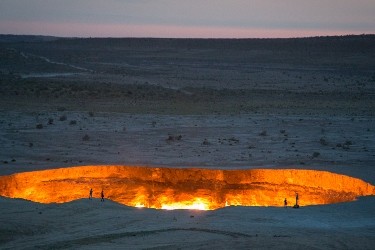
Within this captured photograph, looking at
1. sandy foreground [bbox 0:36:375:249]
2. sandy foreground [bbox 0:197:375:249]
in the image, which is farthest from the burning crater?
sandy foreground [bbox 0:197:375:249]

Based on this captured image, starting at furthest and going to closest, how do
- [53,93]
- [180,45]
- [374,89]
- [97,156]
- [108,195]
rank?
[180,45]
[374,89]
[53,93]
[97,156]
[108,195]

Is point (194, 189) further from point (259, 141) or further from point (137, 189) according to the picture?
point (259, 141)

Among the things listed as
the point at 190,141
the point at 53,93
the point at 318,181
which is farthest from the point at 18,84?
the point at 318,181

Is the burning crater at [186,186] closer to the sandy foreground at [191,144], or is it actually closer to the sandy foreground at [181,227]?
the sandy foreground at [191,144]

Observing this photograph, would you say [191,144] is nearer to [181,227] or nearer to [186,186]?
[186,186]

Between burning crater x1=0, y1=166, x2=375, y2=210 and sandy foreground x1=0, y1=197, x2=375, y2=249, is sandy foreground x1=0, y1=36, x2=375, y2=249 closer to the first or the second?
sandy foreground x1=0, y1=197, x2=375, y2=249
